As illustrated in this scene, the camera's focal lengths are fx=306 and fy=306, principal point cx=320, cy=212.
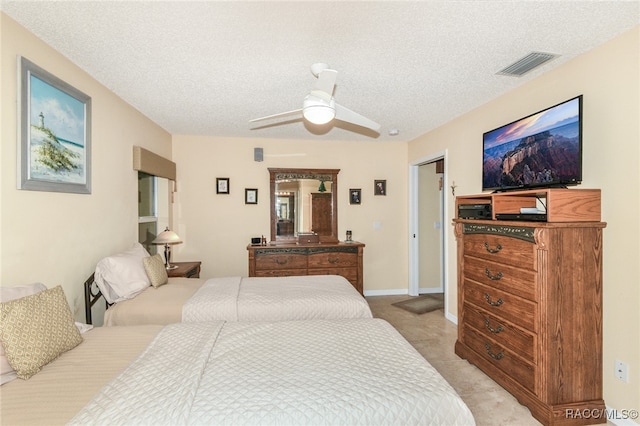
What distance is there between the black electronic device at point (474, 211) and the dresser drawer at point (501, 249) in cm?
20

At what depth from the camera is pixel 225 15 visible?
5.85 ft

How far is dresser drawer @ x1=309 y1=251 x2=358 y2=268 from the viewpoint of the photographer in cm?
455

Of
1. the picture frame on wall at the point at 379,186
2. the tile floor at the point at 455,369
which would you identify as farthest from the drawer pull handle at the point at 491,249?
the picture frame on wall at the point at 379,186

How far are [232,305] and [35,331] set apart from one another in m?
1.21

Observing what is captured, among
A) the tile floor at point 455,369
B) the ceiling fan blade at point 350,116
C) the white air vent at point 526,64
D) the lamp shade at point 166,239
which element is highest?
the white air vent at point 526,64

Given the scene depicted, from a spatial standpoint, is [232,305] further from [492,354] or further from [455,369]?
[492,354]

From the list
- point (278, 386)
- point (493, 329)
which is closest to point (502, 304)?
point (493, 329)

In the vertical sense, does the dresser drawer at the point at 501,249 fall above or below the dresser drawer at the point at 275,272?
above

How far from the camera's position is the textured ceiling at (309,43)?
5.70ft

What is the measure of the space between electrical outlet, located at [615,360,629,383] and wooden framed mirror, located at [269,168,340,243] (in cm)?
351

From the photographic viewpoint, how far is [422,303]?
4.71 m

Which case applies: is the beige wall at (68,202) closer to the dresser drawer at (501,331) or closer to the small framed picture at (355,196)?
the small framed picture at (355,196)

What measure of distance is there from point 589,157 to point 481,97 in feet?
4.01

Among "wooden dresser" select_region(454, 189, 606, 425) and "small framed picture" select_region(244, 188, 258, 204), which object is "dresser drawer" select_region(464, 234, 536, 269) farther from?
"small framed picture" select_region(244, 188, 258, 204)
